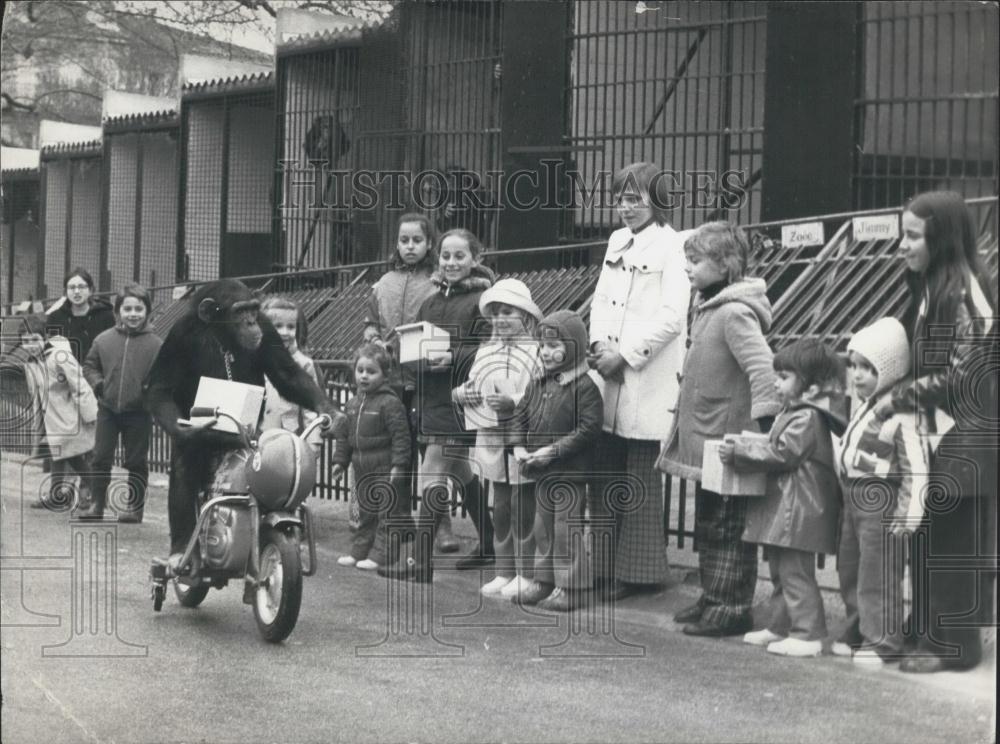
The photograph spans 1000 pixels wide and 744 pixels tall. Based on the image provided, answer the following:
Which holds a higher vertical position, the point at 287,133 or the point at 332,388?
the point at 287,133

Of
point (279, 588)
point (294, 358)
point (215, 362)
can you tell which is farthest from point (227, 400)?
point (279, 588)

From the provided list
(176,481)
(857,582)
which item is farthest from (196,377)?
(857,582)

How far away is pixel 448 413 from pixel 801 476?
868mm

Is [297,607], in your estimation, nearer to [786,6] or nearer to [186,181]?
[186,181]

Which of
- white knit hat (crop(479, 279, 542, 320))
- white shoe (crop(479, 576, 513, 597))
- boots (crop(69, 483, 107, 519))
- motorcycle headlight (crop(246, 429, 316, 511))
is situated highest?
white knit hat (crop(479, 279, 542, 320))

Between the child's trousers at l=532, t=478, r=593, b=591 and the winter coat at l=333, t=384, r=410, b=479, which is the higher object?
the winter coat at l=333, t=384, r=410, b=479

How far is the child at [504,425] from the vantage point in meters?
3.79

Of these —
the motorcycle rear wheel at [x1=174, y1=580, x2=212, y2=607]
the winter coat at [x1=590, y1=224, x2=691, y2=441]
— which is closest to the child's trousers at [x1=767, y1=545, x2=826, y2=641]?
the winter coat at [x1=590, y1=224, x2=691, y2=441]

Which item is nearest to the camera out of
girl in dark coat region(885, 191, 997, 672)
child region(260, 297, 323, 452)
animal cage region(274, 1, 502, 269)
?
girl in dark coat region(885, 191, 997, 672)

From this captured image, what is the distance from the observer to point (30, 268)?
12.9ft

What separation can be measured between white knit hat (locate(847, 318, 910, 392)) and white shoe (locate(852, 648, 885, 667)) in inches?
22.2

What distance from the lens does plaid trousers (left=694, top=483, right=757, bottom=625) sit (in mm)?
3588

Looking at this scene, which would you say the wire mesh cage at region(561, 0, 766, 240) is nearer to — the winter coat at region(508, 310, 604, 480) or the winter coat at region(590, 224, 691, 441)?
the winter coat at region(590, 224, 691, 441)

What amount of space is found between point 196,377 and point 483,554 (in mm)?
797
